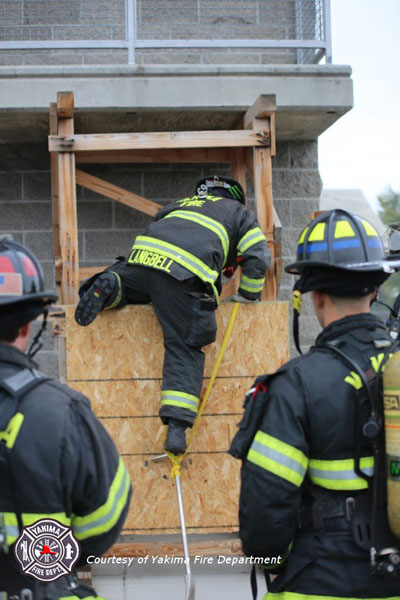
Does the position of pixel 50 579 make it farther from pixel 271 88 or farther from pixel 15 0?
pixel 15 0

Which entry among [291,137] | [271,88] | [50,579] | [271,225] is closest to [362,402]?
[50,579]

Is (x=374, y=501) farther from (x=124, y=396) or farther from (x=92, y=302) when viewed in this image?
(x=124, y=396)

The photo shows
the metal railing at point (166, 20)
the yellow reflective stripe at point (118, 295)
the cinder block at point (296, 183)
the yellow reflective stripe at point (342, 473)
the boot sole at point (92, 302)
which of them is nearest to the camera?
the yellow reflective stripe at point (342, 473)

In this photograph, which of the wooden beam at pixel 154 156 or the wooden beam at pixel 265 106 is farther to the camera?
the wooden beam at pixel 154 156

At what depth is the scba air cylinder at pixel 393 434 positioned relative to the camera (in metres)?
2.15

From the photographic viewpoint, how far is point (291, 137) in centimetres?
757

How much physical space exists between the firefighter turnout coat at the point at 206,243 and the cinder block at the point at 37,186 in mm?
2690

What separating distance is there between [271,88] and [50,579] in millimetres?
5379

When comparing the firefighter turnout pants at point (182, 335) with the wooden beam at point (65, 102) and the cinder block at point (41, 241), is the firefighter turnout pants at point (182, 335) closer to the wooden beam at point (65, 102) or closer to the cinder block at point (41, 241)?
the wooden beam at point (65, 102)

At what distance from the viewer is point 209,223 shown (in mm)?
4996

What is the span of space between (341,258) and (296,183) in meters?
5.38

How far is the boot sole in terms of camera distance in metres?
4.96

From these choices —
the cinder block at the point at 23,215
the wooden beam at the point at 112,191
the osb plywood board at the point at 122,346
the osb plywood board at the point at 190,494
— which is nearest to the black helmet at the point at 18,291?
the osb plywood board at the point at 122,346

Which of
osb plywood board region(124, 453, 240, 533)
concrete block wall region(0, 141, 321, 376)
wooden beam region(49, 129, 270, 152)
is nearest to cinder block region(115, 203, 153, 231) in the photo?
concrete block wall region(0, 141, 321, 376)
